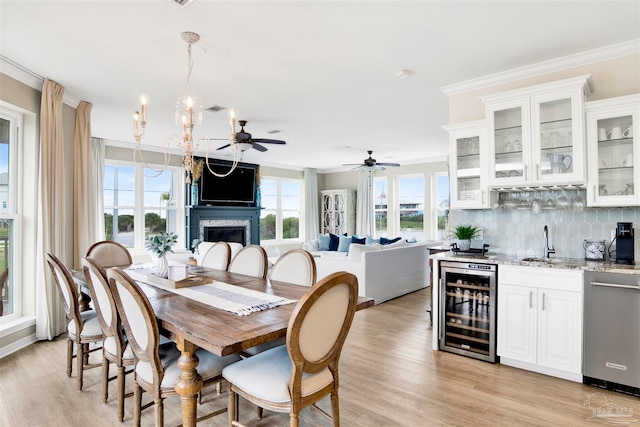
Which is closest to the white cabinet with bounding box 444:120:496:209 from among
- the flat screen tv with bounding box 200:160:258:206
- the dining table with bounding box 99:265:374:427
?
the dining table with bounding box 99:265:374:427

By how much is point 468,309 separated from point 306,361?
2.15 metres

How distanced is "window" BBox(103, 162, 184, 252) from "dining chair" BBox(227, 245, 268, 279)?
3929mm

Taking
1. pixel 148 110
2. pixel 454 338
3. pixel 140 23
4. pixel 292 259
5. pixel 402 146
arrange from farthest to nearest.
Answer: pixel 402 146
pixel 148 110
pixel 454 338
pixel 292 259
pixel 140 23

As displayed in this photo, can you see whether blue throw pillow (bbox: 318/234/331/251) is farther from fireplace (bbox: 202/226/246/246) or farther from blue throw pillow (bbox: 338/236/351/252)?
fireplace (bbox: 202/226/246/246)

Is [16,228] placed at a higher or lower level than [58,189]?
lower

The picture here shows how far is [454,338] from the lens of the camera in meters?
3.31

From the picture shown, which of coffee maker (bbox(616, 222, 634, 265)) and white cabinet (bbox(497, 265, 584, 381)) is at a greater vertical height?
coffee maker (bbox(616, 222, 634, 265))

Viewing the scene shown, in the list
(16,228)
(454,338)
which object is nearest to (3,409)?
(16,228)

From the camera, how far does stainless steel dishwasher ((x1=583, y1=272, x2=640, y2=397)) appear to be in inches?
97.9

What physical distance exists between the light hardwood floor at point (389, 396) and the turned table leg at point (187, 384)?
571 millimetres

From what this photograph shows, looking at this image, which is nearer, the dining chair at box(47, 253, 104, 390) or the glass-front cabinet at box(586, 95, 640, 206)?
the dining chair at box(47, 253, 104, 390)

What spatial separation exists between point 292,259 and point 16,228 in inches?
116

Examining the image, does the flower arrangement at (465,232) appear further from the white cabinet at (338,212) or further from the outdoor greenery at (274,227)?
the outdoor greenery at (274,227)

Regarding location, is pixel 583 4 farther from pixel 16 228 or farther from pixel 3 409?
pixel 16 228
